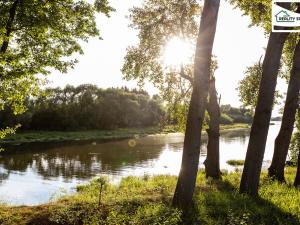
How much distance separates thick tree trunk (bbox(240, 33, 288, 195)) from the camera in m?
11.8

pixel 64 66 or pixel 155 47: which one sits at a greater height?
pixel 155 47

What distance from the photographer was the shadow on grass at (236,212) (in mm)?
9292

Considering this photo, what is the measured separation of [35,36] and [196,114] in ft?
25.8

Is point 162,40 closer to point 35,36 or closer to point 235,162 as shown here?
point 35,36

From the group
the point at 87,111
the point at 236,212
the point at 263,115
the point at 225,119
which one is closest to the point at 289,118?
the point at 263,115

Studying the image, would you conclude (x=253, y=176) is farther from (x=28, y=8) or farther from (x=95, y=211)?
(x=28, y=8)

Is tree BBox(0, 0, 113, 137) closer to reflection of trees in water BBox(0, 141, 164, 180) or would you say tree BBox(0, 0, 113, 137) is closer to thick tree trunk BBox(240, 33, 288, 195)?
thick tree trunk BBox(240, 33, 288, 195)

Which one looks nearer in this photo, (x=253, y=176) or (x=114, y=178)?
(x=253, y=176)

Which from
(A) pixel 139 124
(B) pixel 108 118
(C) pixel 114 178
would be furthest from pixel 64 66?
(A) pixel 139 124

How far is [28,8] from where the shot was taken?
13.7 metres

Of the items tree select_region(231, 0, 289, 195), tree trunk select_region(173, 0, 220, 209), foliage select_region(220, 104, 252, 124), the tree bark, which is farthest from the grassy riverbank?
foliage select_region(220, 104, 252, 124)

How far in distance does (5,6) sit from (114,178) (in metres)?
18.4

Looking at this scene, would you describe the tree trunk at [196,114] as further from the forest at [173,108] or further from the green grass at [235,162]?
the green grass at [235,162]

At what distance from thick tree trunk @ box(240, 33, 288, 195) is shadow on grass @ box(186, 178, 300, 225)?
730mm
